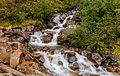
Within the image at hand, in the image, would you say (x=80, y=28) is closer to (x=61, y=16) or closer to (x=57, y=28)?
(x=57, y=28)

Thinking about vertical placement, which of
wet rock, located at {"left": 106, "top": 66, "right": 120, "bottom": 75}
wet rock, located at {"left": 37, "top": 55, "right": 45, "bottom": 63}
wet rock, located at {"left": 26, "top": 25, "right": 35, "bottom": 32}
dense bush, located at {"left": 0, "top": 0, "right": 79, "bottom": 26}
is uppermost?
dense bush, located at {"left": 0, "top": 0, "right": 79, "bottom": 26}

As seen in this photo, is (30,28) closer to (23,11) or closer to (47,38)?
(47,38)

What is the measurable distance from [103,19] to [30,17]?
6084 mm

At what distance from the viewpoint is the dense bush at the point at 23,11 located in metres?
22.6

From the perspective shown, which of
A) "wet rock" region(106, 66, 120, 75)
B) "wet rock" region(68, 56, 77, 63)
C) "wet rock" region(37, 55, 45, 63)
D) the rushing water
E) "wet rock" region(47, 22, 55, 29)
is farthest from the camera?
"wet rock" region(47, 22, 55, 29)

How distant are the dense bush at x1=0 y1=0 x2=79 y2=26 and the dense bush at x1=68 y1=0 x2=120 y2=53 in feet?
10.7

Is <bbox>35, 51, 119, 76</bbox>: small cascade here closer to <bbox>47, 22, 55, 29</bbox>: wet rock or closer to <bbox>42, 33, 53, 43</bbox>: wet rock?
<bbox>42, 33, 53, 43</bbox>: wet rock

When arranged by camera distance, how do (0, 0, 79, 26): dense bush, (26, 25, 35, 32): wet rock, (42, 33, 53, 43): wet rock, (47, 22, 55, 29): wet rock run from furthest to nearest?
1. (47, 22, 55, 29): wet rock
2. (0, 0, 79, 26): dense bush
3. (26, 25, 35, 32): wet rock
4. (42, 33, 53, 43): wet rock

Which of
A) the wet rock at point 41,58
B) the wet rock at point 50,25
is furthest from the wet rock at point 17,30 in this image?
the wet rock at point 41,58

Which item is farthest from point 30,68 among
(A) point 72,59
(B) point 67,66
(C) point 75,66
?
(A) point 72,59

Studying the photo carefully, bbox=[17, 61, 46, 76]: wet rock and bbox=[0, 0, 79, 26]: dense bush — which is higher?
bbox=[0, 0, 79, 26]: dense bush

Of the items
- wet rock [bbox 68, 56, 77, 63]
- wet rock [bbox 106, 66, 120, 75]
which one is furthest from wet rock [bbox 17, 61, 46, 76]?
wet rock [bbox 106, 66, 120, 75]

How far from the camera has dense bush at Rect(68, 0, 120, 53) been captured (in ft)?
62.3

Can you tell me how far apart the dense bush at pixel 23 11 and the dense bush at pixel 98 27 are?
3.27m
